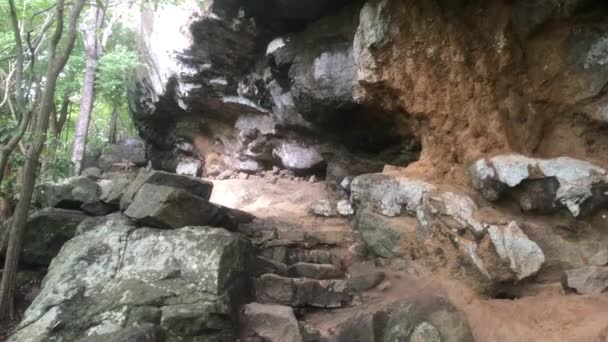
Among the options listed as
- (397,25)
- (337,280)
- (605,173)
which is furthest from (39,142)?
(605,173)

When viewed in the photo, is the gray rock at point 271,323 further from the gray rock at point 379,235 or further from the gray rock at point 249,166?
the gray rock at point 249,166

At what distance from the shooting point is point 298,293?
457 centimetres

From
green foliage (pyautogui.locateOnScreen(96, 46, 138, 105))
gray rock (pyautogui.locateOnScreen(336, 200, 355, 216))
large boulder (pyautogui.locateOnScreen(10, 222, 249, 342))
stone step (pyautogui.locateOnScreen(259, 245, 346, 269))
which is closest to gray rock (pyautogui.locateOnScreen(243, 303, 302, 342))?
large boulder (pyautogui.locateOnScreen(10, 222, 249, 342))

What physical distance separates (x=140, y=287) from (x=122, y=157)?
14.3 metres

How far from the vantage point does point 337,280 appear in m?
4.93

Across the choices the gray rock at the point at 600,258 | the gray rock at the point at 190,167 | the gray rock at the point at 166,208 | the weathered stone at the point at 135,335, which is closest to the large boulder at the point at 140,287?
the weathered stone at the point at 135,335

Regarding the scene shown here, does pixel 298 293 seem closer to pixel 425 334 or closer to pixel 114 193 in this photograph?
pixel 425 334

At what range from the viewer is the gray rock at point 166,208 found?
15.4 ft

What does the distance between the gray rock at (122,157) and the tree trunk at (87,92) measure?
5.12m

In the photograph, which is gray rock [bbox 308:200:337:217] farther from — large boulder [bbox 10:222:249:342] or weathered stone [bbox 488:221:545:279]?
weathered stone [bbox 488:221:545:279]

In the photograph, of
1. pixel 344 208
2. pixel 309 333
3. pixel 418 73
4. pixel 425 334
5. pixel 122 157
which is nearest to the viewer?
pixel 425 334

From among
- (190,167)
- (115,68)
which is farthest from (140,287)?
(190,167)

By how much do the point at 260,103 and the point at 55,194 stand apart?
5.05 meters

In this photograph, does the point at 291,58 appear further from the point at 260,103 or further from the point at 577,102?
the point at 577,102
